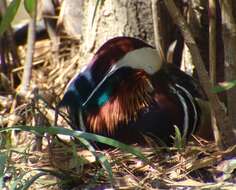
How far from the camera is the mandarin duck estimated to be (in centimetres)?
200

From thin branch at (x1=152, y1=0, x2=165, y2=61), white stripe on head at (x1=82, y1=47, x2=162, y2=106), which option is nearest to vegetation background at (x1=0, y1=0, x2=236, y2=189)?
thin branch at (x1=152, y1=0, x2=165, y2=61)

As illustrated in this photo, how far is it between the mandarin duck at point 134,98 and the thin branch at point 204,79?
0.16 metres

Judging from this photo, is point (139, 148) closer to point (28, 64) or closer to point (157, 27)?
point (157, 27)

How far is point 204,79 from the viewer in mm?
1790

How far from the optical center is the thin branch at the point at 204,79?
174 cm

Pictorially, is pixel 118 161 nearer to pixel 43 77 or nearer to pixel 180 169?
pixel 180 169

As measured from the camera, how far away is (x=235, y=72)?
5.97 feet

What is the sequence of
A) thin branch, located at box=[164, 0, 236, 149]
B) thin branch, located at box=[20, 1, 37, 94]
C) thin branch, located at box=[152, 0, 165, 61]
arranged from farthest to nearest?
1. thin branch, located at box=[20, 1, 37, 94]
2. thin branch, located at box=[152, 0, 165, 61]
3. thin branch, located at box=[164, 0, 236, 149]

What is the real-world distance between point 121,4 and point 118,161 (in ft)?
2.26

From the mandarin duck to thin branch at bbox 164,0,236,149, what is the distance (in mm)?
163

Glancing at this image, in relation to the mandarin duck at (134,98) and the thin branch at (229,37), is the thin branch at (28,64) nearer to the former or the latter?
the mandarin duck at (134,98)

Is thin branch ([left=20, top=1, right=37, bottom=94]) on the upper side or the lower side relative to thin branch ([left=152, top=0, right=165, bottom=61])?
lower

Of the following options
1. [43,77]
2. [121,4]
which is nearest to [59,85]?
[43,77]

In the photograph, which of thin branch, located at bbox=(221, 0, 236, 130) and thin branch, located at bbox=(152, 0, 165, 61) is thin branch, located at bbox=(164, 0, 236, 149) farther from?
thin branch, located at bbox=(152, 0, 165, 61)
